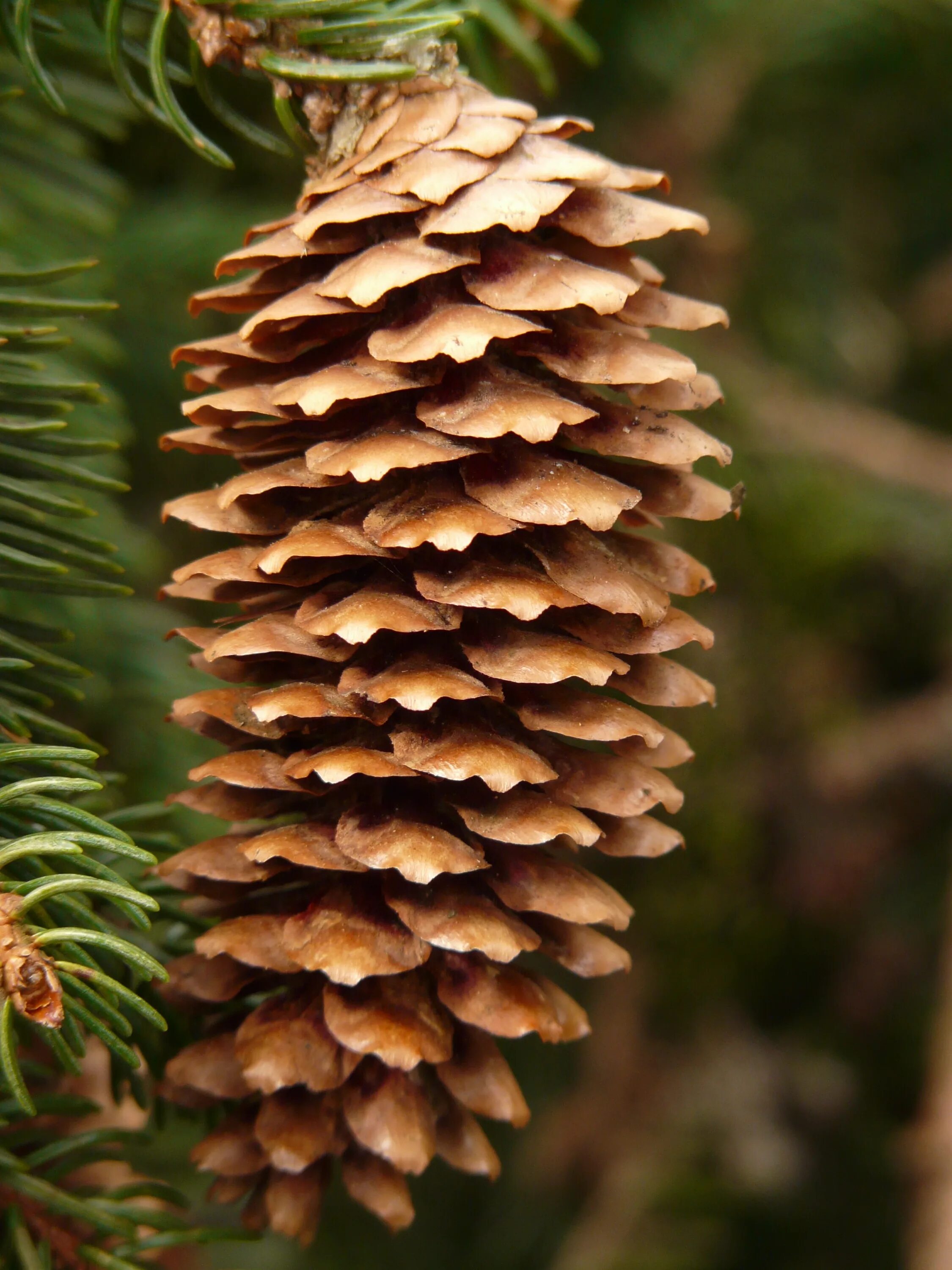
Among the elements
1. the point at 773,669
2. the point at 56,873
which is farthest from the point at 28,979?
the point at 773,669

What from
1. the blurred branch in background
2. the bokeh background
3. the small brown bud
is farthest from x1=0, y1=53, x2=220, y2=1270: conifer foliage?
the blurred branch in background

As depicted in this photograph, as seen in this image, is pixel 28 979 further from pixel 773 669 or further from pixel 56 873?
pixel 773 669

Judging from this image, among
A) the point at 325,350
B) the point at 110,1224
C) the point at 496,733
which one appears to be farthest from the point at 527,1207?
the point at 325,350

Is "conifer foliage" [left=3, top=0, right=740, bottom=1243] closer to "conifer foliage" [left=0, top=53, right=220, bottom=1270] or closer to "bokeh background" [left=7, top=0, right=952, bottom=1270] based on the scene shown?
"conifer foliage" [left=0, top=53, right=220, bottom=1270]

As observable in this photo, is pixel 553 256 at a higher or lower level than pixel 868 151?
lower

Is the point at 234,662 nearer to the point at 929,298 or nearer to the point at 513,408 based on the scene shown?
the point at 513,408

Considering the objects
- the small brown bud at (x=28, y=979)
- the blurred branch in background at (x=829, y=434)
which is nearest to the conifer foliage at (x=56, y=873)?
the small brown bud at (x=28, y=979)

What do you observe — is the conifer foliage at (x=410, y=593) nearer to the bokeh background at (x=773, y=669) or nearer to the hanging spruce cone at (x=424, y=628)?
the hanging spruce cone at (x=424, y=628)
